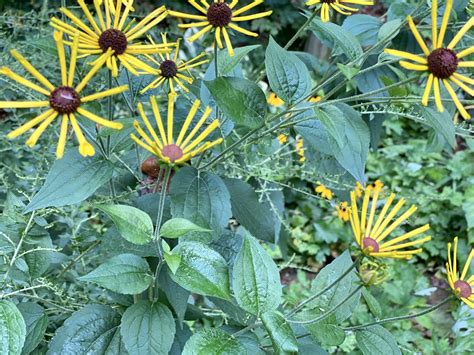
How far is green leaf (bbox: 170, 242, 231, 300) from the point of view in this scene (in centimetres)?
71

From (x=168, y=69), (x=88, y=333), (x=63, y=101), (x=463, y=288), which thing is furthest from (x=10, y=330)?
(x=463, y=288)

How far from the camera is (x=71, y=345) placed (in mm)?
805

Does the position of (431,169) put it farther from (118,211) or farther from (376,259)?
(118,211)

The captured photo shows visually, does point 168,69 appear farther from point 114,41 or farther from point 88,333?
point 88,333

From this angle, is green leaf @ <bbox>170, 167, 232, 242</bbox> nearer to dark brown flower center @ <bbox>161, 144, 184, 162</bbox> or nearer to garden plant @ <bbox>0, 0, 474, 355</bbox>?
garden plant @ <bbox>0, 0, 474, 355</bbox>

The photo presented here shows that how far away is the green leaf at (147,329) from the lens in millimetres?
732

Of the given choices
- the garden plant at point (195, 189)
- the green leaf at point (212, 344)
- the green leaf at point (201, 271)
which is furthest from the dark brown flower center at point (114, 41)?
the green leaf at point (212, 344)

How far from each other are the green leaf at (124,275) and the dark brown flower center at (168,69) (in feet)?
0.88

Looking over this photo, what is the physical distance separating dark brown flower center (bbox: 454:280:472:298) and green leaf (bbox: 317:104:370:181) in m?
0.18

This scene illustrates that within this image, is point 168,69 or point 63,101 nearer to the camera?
point 63,101

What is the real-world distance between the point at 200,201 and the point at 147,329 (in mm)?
183

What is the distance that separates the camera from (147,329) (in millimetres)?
753

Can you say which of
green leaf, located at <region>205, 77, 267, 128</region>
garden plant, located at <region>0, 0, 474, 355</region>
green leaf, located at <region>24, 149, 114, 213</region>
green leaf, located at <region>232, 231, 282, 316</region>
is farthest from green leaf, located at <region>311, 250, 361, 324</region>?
green leaf, located at <region>24, 149, 114, 213</region>

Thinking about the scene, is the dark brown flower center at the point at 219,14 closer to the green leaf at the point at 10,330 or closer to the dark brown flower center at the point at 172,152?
the dark brown flower center at the point at 172,152
